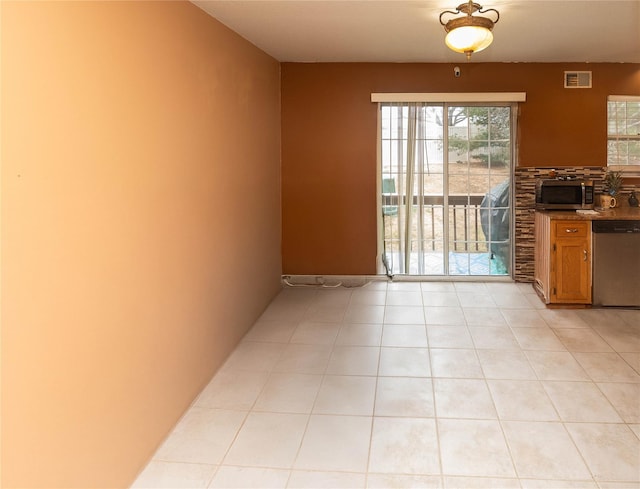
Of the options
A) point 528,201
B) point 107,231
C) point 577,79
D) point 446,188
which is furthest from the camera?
point 446,188

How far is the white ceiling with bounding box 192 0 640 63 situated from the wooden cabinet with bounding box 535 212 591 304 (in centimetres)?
158

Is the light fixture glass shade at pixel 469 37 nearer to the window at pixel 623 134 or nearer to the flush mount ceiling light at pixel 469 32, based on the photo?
the flush mount ceiling light at pixel 469 32

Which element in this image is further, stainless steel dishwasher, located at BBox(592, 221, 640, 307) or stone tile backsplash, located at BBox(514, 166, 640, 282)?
stone tile backsplash, located at BBox(514, 166, 640, 282)

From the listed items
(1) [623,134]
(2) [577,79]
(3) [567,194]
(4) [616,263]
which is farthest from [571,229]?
(2) [577,79]

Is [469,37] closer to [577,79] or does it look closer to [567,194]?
[567,194]

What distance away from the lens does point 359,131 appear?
5.47 m

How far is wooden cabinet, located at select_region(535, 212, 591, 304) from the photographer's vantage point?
4.60 m

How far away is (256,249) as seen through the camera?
14.8 feet

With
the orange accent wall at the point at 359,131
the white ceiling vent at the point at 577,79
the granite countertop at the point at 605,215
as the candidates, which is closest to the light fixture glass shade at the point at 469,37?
the granite countertop at the point at 605,215

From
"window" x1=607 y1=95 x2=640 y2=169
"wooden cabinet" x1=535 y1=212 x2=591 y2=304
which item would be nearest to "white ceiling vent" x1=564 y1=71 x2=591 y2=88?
"window" x1=607 y1=95 x2=640 y2=169

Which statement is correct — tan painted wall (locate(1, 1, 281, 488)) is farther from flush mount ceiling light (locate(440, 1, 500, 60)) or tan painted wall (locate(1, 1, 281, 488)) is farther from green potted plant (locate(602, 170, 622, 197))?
green potted plant (locate(602, 170, 622, 197))

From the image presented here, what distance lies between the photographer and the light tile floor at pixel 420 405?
88.4 inches

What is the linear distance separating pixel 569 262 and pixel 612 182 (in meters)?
1.21

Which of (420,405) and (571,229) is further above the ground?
(571,229)
